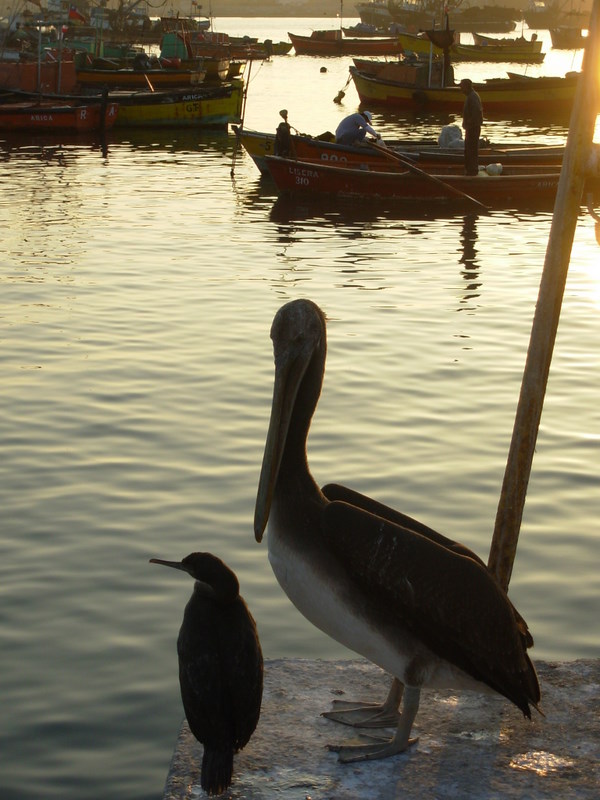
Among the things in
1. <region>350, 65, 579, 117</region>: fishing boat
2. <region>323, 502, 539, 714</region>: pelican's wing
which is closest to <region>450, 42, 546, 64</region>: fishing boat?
<region>350, 65, 579, 117</region>: fishing boat

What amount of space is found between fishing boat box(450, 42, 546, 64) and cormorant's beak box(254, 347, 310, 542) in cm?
7857

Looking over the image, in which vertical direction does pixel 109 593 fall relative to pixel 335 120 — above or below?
below

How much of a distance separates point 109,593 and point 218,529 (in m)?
1.00

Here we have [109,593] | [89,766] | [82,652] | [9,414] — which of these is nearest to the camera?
[89,766]

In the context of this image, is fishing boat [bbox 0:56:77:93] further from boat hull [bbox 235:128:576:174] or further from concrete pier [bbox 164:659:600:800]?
concrete pier [bbox 164:659:600:800]

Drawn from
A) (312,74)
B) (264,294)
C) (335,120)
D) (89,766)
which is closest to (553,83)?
(335,120)

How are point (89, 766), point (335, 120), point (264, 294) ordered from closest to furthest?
point (89, 766) < point (264, 294) < point (335, 120)

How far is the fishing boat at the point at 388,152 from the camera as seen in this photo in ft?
73.0

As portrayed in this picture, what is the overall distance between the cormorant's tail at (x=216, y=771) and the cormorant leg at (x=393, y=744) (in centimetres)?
48

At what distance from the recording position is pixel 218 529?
287 inches

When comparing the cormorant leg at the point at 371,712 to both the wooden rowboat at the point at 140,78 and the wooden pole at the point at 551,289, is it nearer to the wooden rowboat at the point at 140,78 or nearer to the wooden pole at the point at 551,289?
the wooden pole at the point at 551,289

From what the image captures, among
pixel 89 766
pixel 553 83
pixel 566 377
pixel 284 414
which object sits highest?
pixel 553 83

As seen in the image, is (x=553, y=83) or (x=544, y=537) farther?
(x=553, y=83)

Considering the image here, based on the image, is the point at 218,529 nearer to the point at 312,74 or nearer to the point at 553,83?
the point at 553,83
